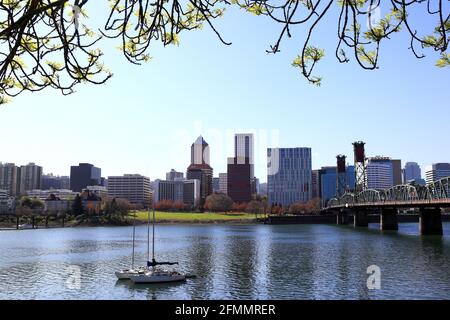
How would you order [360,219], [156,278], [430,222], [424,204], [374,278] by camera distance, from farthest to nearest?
[360,219], [430,222], [424,204], [374,278], [156,278]

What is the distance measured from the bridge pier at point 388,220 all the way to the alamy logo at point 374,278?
89.5 metres

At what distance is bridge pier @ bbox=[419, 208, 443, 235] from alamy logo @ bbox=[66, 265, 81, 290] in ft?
284

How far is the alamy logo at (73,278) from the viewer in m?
43.2

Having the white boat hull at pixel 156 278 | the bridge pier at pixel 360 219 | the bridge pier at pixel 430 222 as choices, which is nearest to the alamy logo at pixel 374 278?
the white boat hull at pixel 156 278

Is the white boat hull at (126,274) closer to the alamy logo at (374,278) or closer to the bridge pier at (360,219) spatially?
the alamy logo at (374,278)

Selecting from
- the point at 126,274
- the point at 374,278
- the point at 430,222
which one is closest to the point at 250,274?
the point at 374,278

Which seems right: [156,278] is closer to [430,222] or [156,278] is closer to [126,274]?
[126,274]

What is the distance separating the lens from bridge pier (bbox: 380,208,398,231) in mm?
138500

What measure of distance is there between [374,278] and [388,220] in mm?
99913

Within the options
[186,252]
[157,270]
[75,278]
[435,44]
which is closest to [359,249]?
[186,252]

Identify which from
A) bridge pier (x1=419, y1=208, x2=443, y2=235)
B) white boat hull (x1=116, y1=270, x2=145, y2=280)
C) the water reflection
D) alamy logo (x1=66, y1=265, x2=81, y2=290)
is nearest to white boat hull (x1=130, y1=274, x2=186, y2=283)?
the water reflection

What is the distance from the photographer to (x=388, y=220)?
13975 cm

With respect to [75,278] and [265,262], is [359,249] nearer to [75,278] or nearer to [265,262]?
[265,262]
